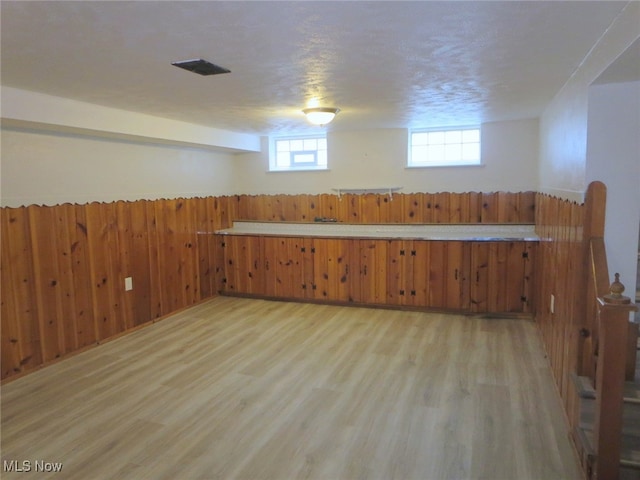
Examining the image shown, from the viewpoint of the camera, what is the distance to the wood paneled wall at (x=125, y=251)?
3.45 metres

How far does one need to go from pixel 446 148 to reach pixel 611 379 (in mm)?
3970

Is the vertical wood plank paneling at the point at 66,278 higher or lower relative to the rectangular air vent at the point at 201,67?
lower

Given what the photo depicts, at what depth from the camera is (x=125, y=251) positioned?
4.42 metres

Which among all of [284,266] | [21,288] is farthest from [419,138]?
[21,288]

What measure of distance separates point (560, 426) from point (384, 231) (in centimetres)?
325

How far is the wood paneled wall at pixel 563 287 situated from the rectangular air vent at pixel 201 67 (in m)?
2.30

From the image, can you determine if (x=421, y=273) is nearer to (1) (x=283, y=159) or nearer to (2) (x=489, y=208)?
(2) (x=489, y=208)

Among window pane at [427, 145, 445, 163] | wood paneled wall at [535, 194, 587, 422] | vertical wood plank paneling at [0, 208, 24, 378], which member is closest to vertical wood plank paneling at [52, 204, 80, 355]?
vertical wood plank paneling at [0, 208, 24, 378]

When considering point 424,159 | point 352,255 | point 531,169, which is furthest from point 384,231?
point 531,169

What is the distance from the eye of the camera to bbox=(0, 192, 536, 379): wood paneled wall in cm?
345

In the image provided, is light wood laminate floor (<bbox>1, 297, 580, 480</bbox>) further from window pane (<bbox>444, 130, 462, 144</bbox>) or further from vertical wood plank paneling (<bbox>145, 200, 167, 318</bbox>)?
window pane (<bbox>444, 130, 462, 144</bbox>)

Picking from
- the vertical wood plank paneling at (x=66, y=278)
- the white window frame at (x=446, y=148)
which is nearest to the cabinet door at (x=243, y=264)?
the vertical wood plank paneling at (x=66, y=278)

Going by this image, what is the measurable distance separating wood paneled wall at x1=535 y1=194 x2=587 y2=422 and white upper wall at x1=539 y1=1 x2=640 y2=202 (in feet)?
0.58

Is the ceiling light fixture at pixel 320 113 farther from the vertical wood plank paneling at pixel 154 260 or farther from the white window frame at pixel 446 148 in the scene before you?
the vertical wood plank paneling at pixel 154 260
